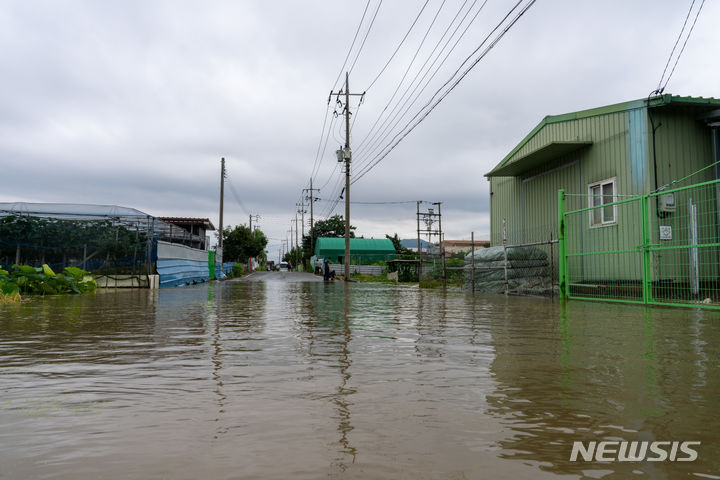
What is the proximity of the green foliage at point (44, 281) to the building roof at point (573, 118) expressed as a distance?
1349 centimetres

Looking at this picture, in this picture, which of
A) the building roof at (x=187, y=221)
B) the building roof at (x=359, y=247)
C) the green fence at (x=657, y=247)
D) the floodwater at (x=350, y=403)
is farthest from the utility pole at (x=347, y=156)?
Answer: the building roof at (x=359, y=247)

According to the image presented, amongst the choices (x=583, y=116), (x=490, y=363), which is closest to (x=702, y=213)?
(x=583, y=116)

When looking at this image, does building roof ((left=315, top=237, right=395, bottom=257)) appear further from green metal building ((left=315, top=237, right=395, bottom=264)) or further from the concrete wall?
the concrete wall

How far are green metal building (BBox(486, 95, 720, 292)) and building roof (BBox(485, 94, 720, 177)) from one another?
26 mm

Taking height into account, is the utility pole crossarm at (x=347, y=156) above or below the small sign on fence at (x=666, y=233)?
above

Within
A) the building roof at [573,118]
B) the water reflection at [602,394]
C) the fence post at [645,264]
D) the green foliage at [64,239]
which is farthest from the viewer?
the green foliage at [64,239]

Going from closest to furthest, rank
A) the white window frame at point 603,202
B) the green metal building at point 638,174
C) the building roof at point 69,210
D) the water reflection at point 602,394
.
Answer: the water reflection at point 602,394 → the green metal building at point 638,174 → the white window frame at point 603,202 → the building roof at point 69,210

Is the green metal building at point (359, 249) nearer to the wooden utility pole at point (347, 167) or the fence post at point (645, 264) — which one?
the wooden utility pole at point (347, 167)

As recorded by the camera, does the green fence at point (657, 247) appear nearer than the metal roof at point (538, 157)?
Yes

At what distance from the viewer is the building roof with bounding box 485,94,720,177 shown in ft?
41.5

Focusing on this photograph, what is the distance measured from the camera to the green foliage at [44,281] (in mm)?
12703

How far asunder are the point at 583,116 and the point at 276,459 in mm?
15288

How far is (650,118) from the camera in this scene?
42.6ft

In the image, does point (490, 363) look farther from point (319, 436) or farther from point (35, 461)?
point (35, 461)
